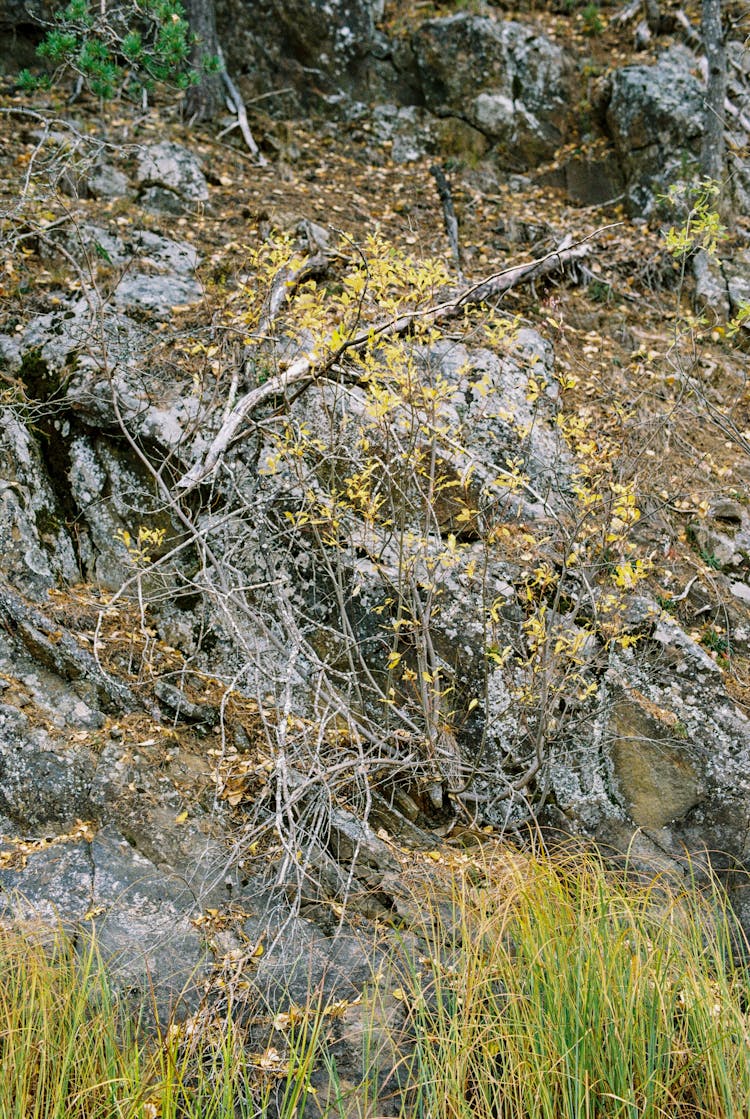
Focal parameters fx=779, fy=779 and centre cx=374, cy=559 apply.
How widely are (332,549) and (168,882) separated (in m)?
1.92

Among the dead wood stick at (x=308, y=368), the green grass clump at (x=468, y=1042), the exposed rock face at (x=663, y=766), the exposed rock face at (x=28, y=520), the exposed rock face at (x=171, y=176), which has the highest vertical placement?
the exposed rock face at (x=171, y=176)

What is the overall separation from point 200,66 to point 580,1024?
767 centimetres

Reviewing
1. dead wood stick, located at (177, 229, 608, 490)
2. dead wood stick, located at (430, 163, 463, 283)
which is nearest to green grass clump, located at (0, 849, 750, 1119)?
dead wood stick, located at (177, 229, 608, 490)

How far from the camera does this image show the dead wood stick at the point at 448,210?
650 centimetres

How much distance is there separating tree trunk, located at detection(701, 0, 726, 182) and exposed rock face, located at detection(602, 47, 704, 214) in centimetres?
28

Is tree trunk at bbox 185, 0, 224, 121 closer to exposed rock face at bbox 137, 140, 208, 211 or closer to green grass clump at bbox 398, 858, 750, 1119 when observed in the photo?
exposed rock face at bbox 137, 140, 208, 211

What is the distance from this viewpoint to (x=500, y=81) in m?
7.92

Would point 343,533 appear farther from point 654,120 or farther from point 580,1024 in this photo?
point 654,120

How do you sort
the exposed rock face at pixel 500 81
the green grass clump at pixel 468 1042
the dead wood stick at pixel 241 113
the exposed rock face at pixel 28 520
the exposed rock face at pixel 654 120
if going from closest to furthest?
the green grass clump at pixel 468 1042, the exposed rock face at pixel 28 520, the exposed rock face at pixel 654 120, the dead wood stick at pixel 241 113, the exposed rock face at pixel 500 81

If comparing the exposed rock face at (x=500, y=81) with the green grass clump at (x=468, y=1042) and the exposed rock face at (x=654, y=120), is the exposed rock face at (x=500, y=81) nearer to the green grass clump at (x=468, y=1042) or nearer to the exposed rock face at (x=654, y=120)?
the exposed rock face at (x=654, y=120)

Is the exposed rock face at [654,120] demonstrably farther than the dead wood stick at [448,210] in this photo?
Yes

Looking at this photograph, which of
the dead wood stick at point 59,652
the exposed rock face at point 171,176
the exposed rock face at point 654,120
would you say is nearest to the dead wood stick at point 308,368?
the dead wood stick at point 59,652

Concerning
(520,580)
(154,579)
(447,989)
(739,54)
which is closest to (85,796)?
(154,579)

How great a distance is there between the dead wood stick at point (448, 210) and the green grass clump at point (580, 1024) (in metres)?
4.74
